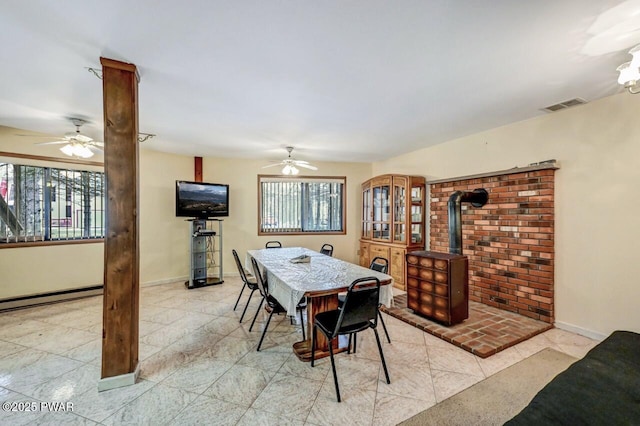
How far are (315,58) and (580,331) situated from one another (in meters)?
3.90

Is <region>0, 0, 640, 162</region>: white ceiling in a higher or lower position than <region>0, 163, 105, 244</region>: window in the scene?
higher

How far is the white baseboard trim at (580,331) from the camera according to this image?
9.00 ft

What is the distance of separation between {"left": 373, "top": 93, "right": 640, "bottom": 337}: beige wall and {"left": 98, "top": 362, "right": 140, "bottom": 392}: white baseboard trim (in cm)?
434

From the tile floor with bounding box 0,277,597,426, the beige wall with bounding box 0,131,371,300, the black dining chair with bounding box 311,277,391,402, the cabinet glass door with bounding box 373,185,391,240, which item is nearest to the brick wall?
the tile floor with bounding box 0,277,597,426

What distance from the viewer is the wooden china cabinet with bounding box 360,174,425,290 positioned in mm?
4629

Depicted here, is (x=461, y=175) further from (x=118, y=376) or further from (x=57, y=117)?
(x=57, y=117)

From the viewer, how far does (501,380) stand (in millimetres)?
2135

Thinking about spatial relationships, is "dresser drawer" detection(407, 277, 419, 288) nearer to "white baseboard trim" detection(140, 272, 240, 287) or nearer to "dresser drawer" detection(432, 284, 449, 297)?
"dresser drawer" detection(432, 284, 449, 297)

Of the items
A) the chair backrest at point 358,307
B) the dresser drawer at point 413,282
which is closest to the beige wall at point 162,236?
the dresser drawer at point 413,282

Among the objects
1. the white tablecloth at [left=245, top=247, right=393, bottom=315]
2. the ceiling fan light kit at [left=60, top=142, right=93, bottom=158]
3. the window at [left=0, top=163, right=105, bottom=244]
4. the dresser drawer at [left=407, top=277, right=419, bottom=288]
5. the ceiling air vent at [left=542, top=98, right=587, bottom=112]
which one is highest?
the ceiling air vent at [left=542, top=98, right=587, bottom=112]

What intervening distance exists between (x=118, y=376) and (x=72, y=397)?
298mm

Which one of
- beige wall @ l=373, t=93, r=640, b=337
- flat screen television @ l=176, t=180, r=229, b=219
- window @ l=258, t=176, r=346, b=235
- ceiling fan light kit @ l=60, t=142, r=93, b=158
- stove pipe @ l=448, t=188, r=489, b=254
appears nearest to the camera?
beige wall @ l=373, t=93, r=640, b=337

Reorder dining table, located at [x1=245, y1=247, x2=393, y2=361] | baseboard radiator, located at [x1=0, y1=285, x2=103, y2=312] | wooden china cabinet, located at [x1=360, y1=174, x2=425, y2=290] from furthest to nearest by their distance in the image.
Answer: wooden china cabinet, located at [x1=360, y1=174, x2=425, y2=290] < baseboard radiator, located at [x1=0, y1=285, x2=103, y2=312] < dining table, located at [x1=245, y1=247, x2=393, y2=361]

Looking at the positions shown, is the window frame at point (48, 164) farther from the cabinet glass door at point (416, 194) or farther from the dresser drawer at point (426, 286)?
the cabinet glass door at point (416, 194)
